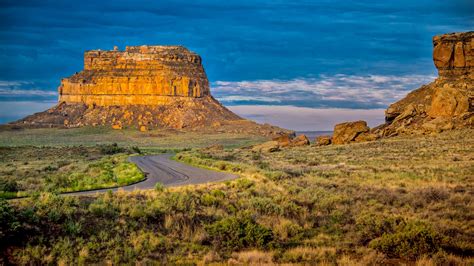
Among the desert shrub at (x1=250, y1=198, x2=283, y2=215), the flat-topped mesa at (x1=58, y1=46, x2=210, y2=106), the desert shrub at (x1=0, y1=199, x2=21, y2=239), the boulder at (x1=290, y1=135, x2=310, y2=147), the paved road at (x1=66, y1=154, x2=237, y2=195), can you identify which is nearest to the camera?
the desert shrub at (x1=0, y1=199, x2=21, y2=239)

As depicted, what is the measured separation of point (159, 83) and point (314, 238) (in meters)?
156

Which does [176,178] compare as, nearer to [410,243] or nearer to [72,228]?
[72,228]

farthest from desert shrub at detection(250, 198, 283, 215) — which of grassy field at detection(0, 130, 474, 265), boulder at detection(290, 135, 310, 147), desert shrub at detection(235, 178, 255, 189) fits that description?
boulder at detection(290, 135, 310, 147)

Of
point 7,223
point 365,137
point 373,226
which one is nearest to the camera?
point 7,223

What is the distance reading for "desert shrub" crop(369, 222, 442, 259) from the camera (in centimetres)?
1293

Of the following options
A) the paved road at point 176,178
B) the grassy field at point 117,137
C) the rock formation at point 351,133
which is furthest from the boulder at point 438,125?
the grassy field at point 117,137

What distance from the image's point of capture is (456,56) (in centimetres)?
7362

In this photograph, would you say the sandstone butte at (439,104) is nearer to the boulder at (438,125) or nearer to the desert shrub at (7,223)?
the boulder at (438,125)

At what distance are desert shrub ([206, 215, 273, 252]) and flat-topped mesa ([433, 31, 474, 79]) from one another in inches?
2629

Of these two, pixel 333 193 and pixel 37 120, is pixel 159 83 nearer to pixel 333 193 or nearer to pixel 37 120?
pixel 37 120

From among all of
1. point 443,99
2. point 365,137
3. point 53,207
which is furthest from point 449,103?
point 53,207

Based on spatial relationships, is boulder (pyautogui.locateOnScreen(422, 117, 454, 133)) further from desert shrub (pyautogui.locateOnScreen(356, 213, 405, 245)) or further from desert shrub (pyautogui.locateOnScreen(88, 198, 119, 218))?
desert shrub (pyautogui.locateOnScreen(88, 198, 119, 218))

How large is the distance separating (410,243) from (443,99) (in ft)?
171

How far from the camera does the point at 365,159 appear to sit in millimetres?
38250
